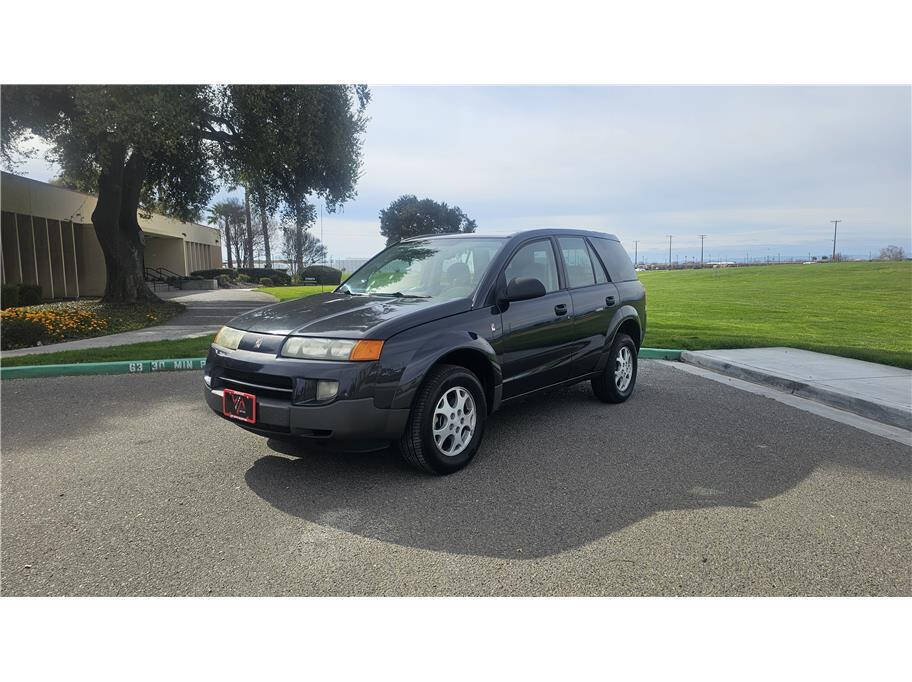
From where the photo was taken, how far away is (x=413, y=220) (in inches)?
2569

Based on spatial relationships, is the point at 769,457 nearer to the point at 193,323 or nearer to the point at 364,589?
the point at 364,589

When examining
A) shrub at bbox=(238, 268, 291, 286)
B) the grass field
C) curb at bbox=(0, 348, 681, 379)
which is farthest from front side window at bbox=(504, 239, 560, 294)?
shrub at bbox=(238, 268, 291, 286)

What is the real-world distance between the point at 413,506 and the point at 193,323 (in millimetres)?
13766

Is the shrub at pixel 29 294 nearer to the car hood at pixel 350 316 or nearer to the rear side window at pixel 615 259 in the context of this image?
the car hood at pixel 350 316

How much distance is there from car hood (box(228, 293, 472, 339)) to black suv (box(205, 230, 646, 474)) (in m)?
0.01

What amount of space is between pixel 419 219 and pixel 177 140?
2068 inches

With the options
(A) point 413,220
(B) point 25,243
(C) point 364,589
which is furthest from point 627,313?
(A) point 413,220

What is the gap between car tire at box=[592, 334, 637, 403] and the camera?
245 inches

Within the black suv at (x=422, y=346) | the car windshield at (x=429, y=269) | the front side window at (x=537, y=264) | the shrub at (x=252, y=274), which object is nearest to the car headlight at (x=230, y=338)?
the black suv at (x=422, y=346)

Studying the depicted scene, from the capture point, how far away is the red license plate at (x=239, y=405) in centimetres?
399

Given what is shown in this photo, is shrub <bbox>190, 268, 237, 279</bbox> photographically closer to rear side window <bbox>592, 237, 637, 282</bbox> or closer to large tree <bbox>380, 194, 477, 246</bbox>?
large tree <bbox>380, 194, 477, 246</bbox>

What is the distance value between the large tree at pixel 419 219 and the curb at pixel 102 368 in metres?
56.1

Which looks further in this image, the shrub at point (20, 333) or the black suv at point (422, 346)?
the shrub at point (20, 333)

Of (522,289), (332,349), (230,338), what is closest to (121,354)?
(230,338)
